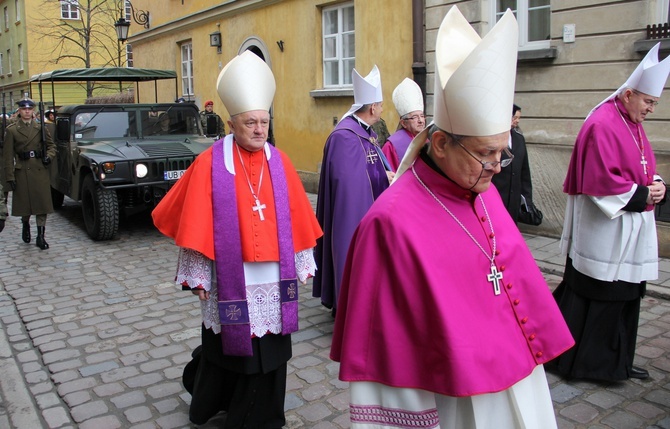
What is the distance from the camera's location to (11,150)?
8.50m

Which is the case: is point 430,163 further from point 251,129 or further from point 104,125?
point 104,125

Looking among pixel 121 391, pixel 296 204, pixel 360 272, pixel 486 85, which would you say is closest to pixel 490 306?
pixel 360 272

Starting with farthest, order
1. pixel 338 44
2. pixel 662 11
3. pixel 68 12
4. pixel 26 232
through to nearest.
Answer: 1. pixel 68 12
2. pixel 338 44
3. pixel 26 232
4. pixel 662 11

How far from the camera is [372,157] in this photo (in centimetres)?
520

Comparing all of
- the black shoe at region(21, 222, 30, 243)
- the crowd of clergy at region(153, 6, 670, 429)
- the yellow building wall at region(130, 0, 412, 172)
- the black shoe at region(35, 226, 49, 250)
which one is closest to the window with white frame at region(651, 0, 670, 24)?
the crowd of clergy at region(153, 6, 670, 429)

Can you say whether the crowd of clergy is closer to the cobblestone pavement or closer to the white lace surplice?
the white lace surplice

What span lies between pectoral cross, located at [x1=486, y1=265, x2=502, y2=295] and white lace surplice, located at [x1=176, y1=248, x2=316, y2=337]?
155 cm

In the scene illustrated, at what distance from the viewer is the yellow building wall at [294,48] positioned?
10914mm

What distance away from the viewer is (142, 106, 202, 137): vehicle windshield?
10.3 metres

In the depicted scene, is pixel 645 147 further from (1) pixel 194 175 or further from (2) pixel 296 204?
(1) pixel 194 175

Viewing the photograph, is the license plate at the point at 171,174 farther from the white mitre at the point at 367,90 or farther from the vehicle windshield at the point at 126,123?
the white mitre at the point at 367,90

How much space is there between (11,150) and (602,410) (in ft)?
24.8

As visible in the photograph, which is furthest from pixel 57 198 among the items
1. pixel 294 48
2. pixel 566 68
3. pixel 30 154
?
pixel 566 68

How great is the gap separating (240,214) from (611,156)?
2.27m
